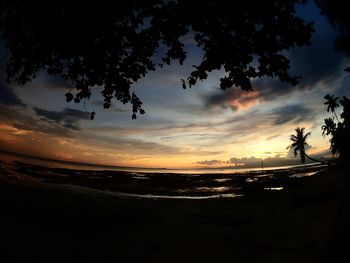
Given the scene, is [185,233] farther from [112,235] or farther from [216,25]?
[216,25]

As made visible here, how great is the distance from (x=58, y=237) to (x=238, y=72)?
4.44 m

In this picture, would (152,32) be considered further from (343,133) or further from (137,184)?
(137,184)

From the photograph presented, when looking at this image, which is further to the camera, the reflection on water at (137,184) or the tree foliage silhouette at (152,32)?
the reflection on water at (137,184)

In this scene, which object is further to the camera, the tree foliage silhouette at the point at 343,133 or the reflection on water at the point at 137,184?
the reflection on water at the point at 137,184

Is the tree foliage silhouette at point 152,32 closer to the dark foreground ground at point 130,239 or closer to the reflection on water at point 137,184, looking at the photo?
the dark foreground ground at point 130,239

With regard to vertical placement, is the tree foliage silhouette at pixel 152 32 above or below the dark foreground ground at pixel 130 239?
above

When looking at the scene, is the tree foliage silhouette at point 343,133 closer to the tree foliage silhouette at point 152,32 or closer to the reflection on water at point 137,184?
the tree foliage silhouette at point 152,32

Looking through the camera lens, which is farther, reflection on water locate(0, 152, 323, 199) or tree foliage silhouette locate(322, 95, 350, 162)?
reflection on water locate(0, 152, 323, 199)

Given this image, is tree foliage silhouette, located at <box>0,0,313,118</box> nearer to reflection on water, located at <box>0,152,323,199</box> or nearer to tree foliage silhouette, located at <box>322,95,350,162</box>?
tree foliage silhouette, located at <box>322,95,350,162</box>

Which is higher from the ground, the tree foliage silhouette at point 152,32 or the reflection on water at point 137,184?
the tree foliage silhouette at point 152,32

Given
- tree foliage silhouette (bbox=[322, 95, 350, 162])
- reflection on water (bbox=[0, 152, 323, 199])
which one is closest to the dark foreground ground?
tree foliage silhouette (bbox=[322, 95, 350, 162])

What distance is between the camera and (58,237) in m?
4.90

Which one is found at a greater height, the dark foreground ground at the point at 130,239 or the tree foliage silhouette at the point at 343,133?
the tree foliage silhouette at the point at 343,133

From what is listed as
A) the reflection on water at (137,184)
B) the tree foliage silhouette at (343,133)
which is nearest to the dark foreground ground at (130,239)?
the tree foliage silhouette at (343,133)
